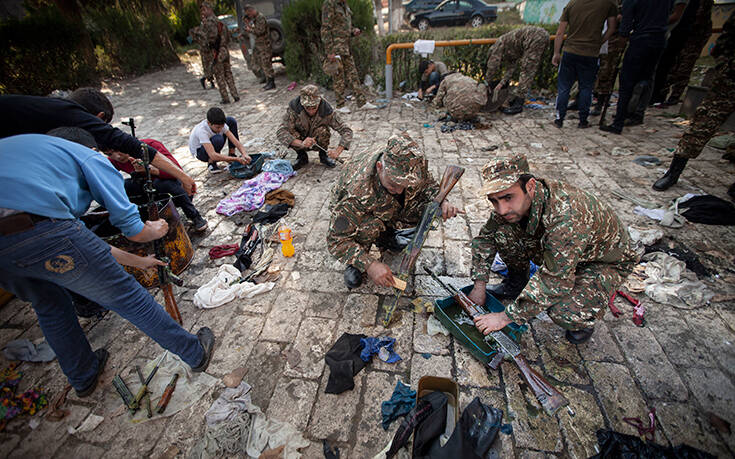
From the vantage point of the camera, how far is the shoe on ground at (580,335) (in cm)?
247

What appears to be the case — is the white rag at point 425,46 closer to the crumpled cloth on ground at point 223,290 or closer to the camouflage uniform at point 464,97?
the camouflage uniform at point 464,97

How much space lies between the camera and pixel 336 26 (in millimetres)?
7359

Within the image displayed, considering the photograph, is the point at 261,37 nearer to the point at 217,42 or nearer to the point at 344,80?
the point at 217,42

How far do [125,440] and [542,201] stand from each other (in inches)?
131

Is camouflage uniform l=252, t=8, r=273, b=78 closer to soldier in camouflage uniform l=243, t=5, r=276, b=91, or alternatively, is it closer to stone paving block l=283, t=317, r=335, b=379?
soldier in camouflage uniform l=243, t=5, r=276, b=91

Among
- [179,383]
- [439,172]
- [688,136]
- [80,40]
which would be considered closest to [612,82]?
[688,136]

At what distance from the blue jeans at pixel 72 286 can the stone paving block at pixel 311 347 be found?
0.75 m

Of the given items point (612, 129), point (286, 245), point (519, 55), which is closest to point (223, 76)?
point (286, 245)

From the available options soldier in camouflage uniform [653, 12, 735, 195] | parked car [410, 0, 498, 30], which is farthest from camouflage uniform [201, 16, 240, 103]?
parked car [410, 0, 498, 30]

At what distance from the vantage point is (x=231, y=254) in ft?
12.1

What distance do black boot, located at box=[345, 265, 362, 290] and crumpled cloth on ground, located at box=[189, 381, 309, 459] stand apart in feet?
4.31

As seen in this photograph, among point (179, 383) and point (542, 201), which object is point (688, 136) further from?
point (179, 383)

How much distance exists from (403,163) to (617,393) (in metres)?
2.28

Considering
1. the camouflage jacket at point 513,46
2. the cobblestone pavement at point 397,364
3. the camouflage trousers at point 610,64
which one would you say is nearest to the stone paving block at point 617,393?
the cobblestone pavement at point 397,364
